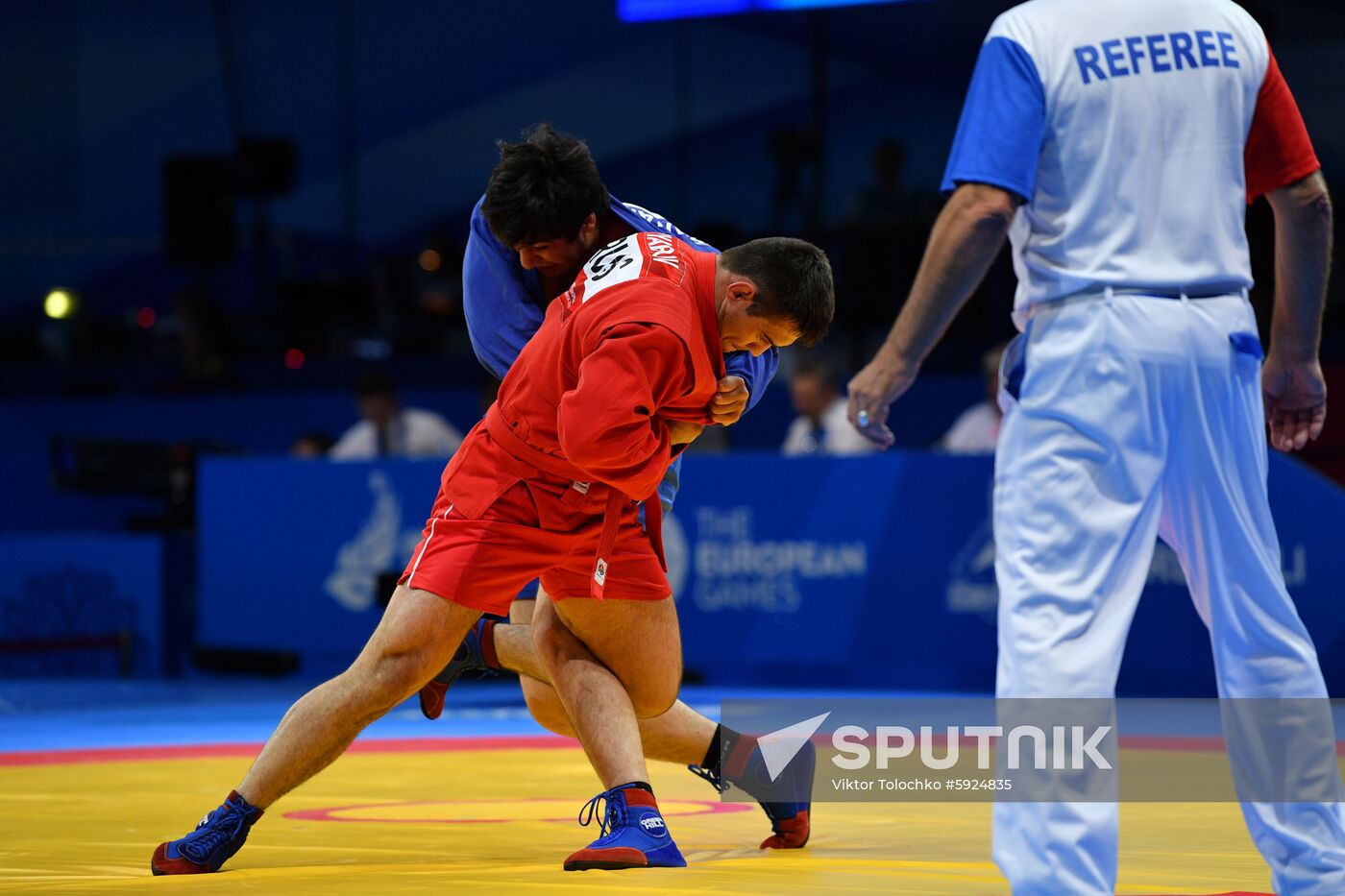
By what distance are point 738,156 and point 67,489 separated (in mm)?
7570

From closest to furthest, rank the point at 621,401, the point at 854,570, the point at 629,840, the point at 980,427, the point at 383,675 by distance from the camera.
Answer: the point at 621,401
the point at 629,840
the point at 383,675
the point at 854,570
the point at 980,427

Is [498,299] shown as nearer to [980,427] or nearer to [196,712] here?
[196,712]

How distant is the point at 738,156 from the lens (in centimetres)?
1662

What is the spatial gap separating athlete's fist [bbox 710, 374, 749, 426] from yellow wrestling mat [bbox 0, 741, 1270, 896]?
2.88 feet

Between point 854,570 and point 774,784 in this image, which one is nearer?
point 774,784

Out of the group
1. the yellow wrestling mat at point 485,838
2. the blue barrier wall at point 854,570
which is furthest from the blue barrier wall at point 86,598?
the yellow wrestling mat at point 485,838

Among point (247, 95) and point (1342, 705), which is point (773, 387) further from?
point (247, 95)

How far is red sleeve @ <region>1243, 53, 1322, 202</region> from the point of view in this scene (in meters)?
3.00

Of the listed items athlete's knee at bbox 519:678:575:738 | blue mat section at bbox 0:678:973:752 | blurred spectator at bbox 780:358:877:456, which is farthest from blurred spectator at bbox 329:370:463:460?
athlete's knee at bbox 519:678:575:738

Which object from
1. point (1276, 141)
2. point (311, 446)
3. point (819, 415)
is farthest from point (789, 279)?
point (311, 446)

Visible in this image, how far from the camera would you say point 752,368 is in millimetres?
3797

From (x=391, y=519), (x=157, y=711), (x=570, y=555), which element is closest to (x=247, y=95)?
(x=391, y=519)

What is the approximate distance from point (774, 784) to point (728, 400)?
2.98ft

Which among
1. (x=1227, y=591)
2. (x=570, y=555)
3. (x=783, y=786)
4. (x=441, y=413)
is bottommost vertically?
(x=441, y=413)
